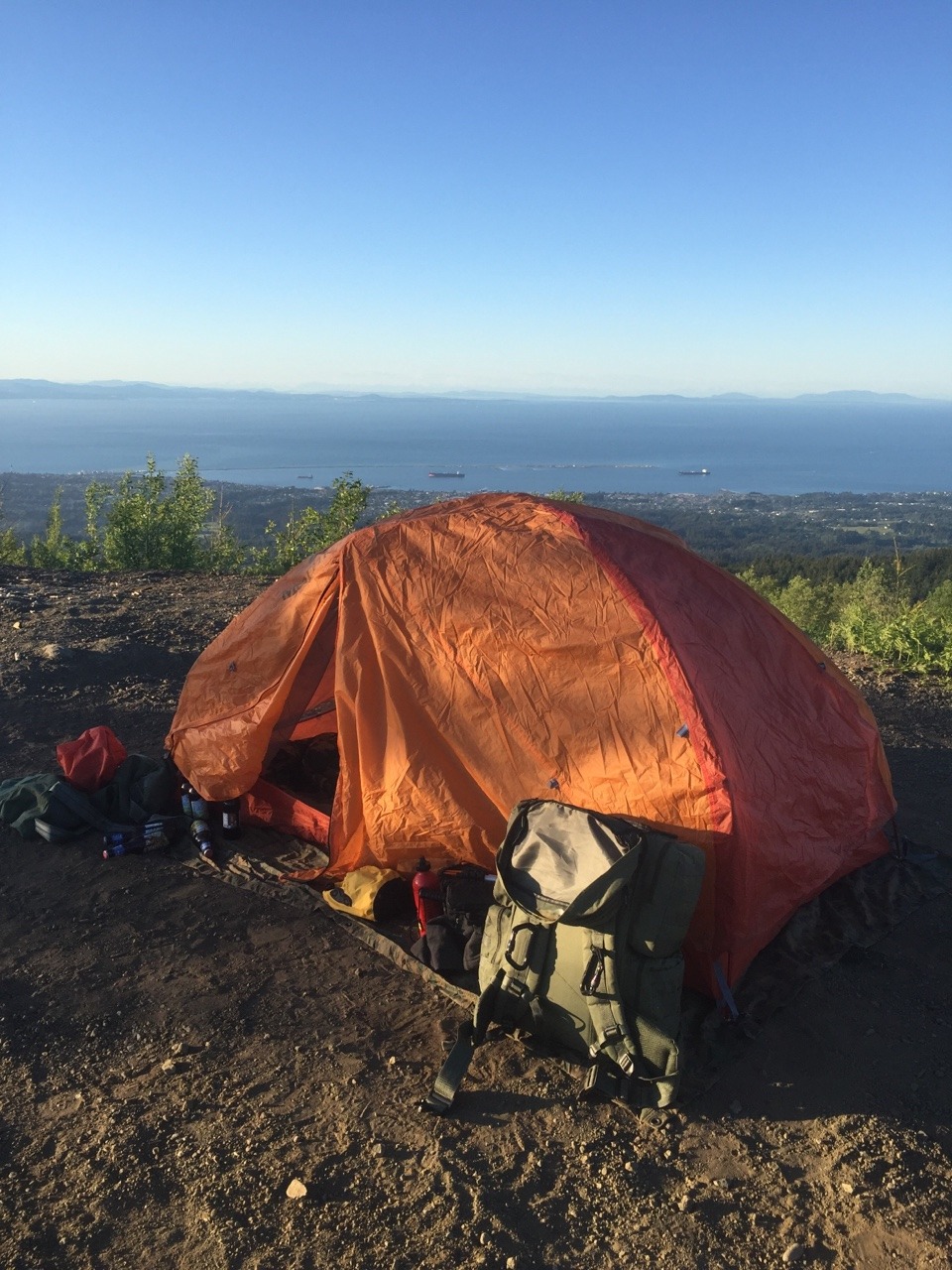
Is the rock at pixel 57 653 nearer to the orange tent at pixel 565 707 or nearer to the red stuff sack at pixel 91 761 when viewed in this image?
the red stuff sack at pixel 91 761

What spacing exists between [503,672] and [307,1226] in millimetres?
2986

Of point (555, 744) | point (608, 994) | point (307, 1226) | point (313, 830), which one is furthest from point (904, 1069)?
point (313, 830)

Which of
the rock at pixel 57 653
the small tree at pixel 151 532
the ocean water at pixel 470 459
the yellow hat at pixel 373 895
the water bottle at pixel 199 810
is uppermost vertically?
the ocean water at pixel 470 459

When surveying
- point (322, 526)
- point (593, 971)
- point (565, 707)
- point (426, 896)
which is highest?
point (322, 526)

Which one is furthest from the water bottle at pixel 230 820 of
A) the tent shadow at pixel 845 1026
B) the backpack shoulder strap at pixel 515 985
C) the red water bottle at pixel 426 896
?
the tent shadow at pixel 845 1026

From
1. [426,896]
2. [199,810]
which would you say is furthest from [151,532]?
[426,896]

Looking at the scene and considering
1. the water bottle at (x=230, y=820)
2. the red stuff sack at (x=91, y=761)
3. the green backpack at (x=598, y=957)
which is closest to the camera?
the green backpack at (x=598, y=957)

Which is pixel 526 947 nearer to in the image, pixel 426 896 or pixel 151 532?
pixel 426 896

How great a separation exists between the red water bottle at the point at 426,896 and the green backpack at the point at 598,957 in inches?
28.1

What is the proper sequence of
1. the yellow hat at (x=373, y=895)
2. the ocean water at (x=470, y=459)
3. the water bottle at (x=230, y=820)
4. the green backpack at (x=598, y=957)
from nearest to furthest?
the green backpack at (x=598, y=957)
the yellow hat at (x=373, y=895)
the water bottle at (x=230, y=820)
the ocean water at (x=470, y=459)

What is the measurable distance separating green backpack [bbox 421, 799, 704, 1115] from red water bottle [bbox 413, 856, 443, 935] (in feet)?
2.34

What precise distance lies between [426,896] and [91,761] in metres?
3.08

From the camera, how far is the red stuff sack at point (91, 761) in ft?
21.5

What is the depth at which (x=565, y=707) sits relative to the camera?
517 cm
